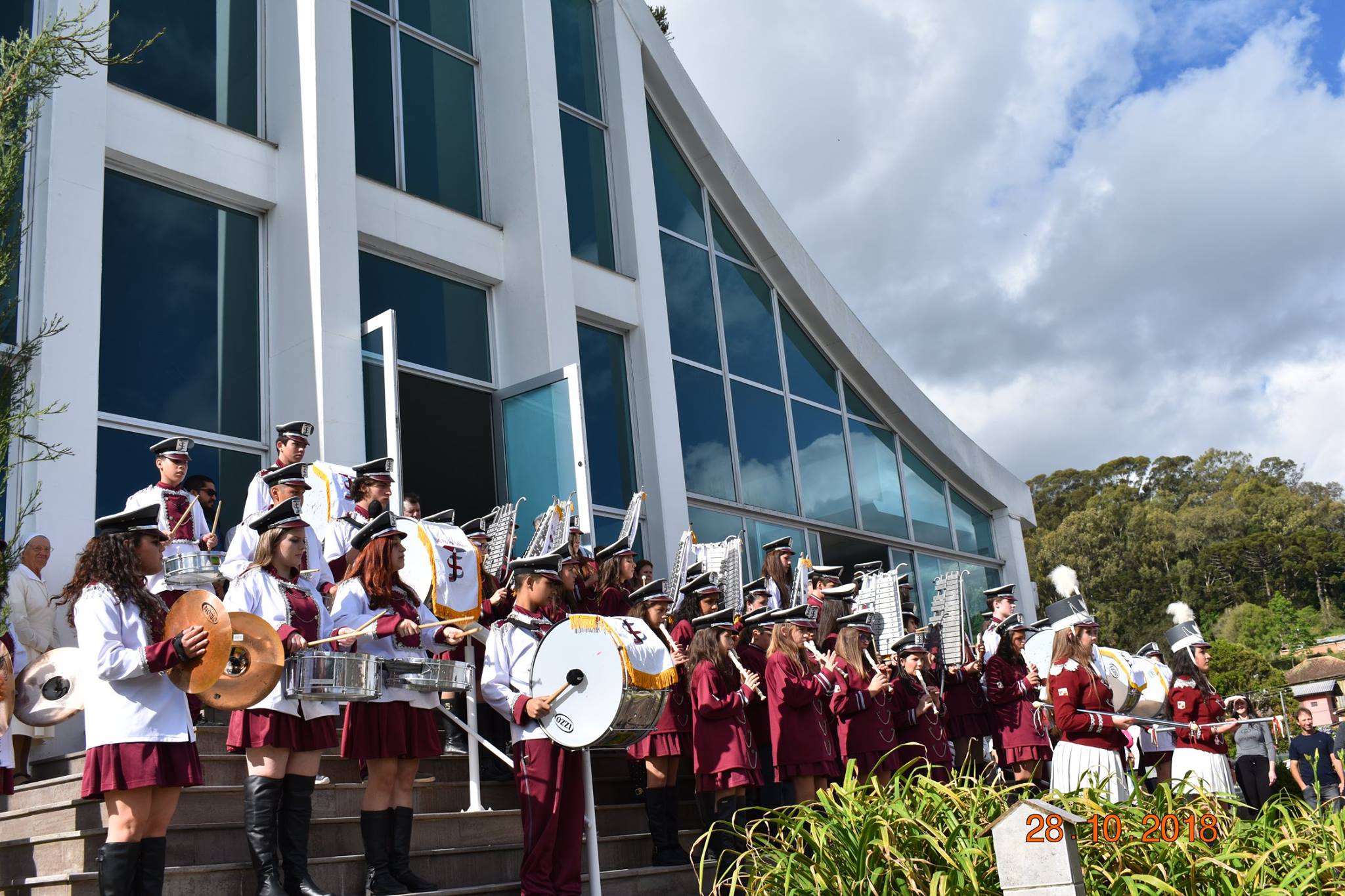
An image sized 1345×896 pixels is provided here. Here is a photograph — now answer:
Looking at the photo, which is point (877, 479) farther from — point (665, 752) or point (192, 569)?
point (192, 569)

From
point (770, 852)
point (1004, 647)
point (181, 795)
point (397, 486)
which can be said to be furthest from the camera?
point (397, 486)

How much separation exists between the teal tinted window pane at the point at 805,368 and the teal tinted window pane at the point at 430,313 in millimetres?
6404

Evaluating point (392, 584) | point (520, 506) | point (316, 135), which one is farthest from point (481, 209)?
A: point (392, 584)

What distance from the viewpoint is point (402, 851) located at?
6.38 m

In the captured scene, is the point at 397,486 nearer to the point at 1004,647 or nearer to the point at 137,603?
the point at 1004,647

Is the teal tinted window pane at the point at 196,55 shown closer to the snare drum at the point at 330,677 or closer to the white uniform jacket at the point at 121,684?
the white uniform jacket at the point at 121,684

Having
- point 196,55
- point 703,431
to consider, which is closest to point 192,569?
point 196,55

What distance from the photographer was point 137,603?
5.41m

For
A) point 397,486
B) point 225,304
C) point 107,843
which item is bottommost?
point 107,843

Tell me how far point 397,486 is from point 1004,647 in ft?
19.4

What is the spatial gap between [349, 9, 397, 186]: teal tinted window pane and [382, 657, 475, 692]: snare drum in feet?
29.5

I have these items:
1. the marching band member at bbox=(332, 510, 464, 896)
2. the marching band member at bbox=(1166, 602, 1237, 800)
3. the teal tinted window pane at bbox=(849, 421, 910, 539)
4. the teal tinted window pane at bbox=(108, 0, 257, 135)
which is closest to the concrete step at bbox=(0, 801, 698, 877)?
the marching band member at bbox=(332, 510, 464, 896)

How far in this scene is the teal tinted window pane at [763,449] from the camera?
1806cm

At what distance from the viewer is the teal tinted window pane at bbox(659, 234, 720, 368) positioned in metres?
17.8
